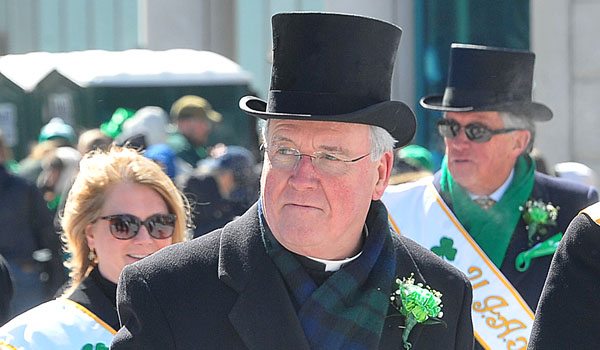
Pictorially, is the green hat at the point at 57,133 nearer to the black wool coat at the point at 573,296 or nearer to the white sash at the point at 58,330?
the white sash at the point at 58,330

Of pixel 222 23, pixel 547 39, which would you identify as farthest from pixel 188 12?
pixel 547 39

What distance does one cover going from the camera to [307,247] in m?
2.72

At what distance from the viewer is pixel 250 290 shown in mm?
2668

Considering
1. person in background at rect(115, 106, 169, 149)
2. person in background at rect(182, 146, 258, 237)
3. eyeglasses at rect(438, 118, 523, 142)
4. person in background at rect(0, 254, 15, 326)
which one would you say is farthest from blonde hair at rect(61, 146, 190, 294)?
person in background at rect(115, 106, 169, 149)

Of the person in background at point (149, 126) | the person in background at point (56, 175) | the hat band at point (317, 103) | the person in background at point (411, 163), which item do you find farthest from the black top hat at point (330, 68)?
the person in background at point (149, 126)

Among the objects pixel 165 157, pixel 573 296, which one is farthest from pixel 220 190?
pixel 573 296

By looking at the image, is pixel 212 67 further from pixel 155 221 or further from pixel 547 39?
pixel 155 221

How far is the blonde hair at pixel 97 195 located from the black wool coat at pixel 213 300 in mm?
1000

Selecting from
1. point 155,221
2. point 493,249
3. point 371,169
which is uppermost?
point 371,169

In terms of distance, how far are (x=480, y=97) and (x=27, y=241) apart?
2.92 meters

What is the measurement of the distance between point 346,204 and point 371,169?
5.1 inches

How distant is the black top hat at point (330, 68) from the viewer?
8.95ft

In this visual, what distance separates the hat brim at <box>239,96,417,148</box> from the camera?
2.67 m

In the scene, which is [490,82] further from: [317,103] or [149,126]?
[149,126]
